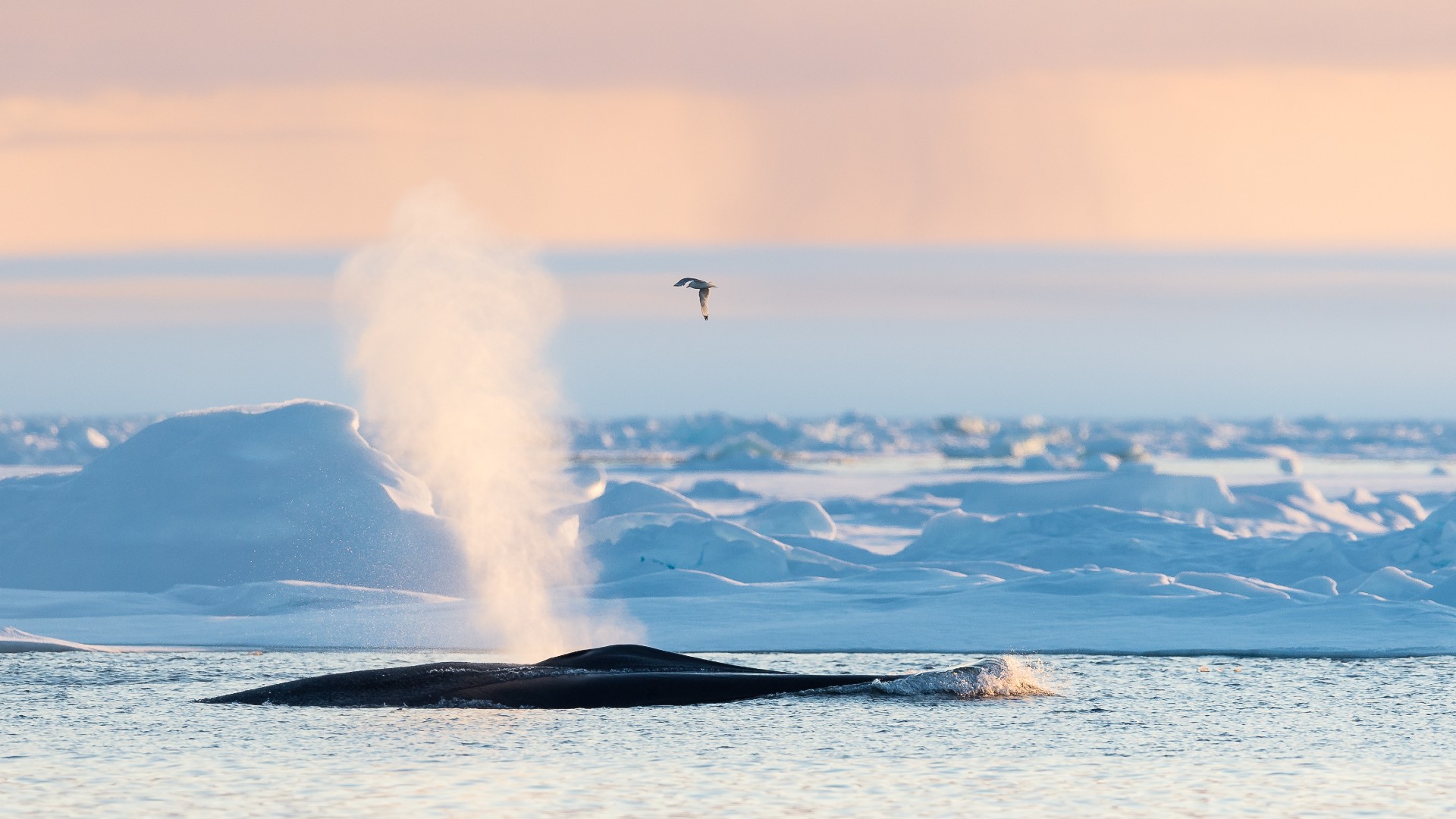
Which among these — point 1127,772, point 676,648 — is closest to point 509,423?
point 676,648

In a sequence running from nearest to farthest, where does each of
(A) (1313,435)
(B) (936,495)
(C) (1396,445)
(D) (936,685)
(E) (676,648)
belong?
(D) (936,685), (E) (676,648), (B) (936,495), (C) (1396,445), (A) (1313,435)

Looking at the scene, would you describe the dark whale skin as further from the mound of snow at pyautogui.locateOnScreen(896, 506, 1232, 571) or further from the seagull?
the mound of snow at pyautogui.locateOnScreen(896, 506, 1232, 571)

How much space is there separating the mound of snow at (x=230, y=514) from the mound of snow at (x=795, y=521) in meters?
9.59

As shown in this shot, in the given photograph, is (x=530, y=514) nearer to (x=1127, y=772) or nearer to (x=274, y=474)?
(x=274, y=474)

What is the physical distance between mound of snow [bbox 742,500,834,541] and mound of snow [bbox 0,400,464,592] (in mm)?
9591

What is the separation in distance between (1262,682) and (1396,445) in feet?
311

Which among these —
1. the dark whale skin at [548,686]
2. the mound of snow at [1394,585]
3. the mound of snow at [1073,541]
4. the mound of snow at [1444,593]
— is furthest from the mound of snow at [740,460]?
the dark whale skin at [548,686]

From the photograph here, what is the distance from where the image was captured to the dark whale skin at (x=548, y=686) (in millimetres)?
17297

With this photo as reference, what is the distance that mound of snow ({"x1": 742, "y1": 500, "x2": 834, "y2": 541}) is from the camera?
125 ft

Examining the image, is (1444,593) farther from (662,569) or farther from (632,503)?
(632,503)

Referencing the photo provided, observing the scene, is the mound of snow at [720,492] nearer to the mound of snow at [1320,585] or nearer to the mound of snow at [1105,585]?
the mound of snow at [1105,585]

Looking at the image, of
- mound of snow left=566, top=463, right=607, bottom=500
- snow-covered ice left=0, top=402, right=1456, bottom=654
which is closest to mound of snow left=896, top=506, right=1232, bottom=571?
snow-covered ice left=0, top=402, right=1456, bottom=654

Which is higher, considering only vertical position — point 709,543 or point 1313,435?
point 1313,435

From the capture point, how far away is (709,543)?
1216 inches
